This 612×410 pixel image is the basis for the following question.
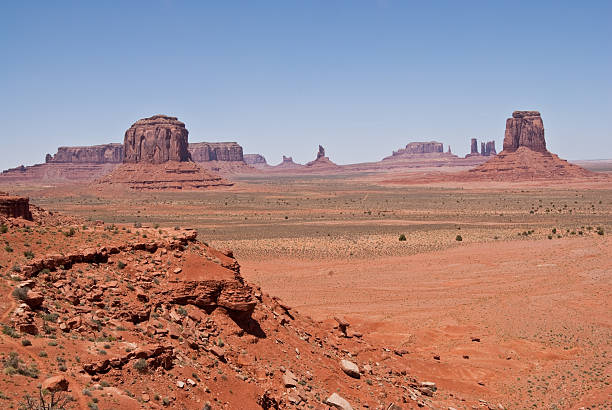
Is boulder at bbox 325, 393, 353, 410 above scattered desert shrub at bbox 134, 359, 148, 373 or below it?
below

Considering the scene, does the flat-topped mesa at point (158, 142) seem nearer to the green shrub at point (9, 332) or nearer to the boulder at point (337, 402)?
the boulder at point (337, 402)

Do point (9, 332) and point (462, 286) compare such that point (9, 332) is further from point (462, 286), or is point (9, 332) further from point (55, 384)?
point (462, 286)

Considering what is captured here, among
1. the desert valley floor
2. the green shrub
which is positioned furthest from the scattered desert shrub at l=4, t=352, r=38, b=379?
the desert valley floor

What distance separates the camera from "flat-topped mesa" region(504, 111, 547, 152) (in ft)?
518

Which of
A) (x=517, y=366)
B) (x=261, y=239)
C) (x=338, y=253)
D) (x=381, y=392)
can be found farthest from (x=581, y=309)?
(x=261, y=239)

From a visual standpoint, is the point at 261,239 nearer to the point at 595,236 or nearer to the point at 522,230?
the point at 522,230

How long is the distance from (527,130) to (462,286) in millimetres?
138956

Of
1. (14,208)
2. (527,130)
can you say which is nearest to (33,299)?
(14,208)

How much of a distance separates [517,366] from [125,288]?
13.4 m

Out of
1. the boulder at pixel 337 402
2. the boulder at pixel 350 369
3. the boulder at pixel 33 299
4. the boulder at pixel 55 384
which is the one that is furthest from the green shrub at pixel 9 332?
the boulder at pixel 350 369

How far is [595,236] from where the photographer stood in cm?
4831

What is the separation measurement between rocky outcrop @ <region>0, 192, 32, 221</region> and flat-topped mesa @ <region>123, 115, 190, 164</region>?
12873 centimetres

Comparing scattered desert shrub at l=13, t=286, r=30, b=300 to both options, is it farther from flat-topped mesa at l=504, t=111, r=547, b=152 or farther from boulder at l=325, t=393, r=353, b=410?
flat-topped mesa at l=504, t=111, r=547, b=152

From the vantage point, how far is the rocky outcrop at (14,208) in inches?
645
